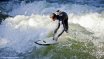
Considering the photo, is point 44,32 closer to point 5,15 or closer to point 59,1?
point 5,15

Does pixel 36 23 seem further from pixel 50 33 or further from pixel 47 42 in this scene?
pixel 47 42

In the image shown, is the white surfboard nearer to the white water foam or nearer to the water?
the water

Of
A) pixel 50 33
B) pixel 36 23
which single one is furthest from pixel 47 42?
pixel 36 23

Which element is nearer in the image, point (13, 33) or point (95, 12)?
point (13, 33)

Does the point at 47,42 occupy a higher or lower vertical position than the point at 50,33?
higher

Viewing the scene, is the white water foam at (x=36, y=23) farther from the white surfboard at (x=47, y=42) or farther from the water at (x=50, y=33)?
the white surfboard at (x=47, y=42)

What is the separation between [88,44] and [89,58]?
1196mm

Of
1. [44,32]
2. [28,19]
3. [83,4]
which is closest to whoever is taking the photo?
[44,32]

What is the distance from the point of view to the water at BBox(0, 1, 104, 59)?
11969 mm

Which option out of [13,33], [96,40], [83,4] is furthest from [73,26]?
[83,4]

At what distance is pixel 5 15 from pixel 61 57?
687 cm

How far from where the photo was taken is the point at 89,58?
37.8 ft

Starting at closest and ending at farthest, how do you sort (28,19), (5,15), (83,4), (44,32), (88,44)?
(88,44)
(44,32)
(28,19)
(5,15)
(83,4)

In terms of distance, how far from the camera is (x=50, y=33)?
1396 cm
